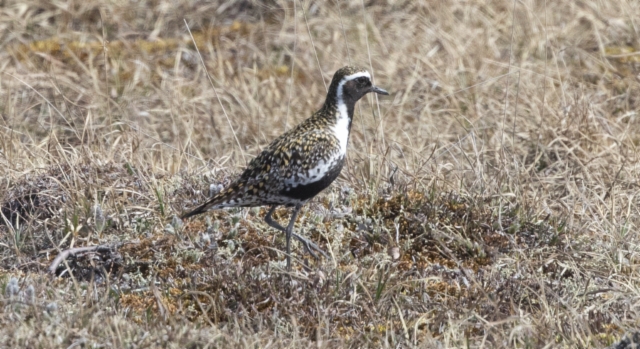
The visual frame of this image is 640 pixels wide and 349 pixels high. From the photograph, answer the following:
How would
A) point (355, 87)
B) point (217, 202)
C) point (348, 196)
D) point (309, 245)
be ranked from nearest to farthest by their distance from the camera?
point (217, 202) < point (309, 245) < point (355, 87) < point (348, 196)

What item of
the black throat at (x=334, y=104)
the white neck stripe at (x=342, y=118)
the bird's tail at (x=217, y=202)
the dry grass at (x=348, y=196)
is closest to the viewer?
the dry grass at (x=348, y=196)

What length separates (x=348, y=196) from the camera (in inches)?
232

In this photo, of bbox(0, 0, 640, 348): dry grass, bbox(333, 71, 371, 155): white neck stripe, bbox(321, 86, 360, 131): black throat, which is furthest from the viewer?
bbox(321, 86, 360, 131): black throat

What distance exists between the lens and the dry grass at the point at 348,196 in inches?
178

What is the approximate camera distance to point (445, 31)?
9578 mm

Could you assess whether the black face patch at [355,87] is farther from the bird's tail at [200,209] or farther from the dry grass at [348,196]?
the bird's tail at [200,209]

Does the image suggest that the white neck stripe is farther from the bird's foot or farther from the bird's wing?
the bird's foot

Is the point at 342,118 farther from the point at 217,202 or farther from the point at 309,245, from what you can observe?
the point at 217,202

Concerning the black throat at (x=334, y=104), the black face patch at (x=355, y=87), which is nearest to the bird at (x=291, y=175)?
the black throat at (x=334, y=104)

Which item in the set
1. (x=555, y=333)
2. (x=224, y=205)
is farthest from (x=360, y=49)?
(x=555, y=333)

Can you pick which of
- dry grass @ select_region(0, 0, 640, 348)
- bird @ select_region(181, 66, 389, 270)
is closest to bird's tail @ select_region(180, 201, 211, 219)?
bird @ select_region(181, 66, 389, 270)

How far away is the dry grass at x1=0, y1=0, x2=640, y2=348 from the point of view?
4.52 metres

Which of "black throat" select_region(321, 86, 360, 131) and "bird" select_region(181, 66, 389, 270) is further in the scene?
"black throat" select_region(321, 86, 360, 131)

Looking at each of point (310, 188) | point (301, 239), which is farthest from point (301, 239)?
point (310, 188)
